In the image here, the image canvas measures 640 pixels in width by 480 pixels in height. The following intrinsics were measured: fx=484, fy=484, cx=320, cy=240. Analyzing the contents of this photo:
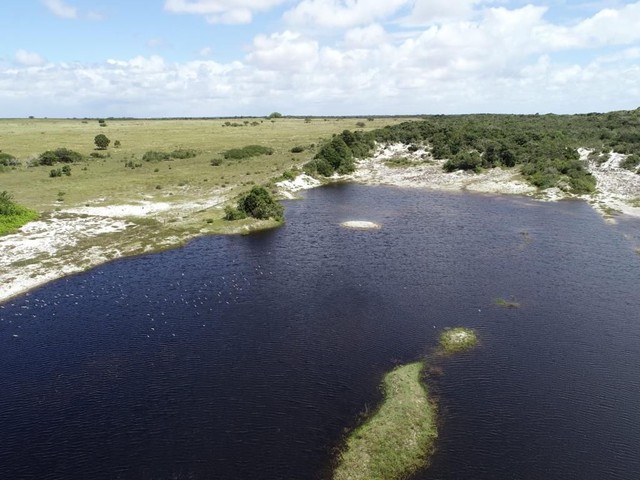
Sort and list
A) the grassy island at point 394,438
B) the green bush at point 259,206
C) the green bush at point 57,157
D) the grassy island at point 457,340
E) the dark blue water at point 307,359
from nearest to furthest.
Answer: the grassy island at point 394,438
the dark blue water at point 307,359
the grassy island at point 457,340
the green bush at point 259,206
the green bush at point 57,157

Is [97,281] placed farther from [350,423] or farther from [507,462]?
[507,462]

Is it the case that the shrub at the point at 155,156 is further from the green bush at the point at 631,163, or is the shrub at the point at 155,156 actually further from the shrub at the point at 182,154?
the green bush at the point at 631,163

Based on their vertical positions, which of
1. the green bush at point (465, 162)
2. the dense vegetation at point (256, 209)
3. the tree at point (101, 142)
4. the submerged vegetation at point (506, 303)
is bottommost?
the submerged vegetation at point (506, 303)

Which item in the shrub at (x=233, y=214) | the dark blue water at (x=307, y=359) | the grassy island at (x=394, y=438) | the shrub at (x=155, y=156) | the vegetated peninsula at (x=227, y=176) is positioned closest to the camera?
the grassy island at (x=394, y=438)

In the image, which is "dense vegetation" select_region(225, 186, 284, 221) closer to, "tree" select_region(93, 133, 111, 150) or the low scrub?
the low scrub

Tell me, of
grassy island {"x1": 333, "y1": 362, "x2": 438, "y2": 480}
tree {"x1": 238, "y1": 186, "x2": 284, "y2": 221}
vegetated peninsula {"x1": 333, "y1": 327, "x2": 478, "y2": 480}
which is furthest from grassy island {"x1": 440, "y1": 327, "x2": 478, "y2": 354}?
tree {"x1": 238, "y1": 186, "x2": 284, "y2": 221}

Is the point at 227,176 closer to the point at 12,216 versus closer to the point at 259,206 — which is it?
the point at 259,206

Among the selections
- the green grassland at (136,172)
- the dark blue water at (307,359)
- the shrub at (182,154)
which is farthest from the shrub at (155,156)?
the dark blue water at (307,359)
